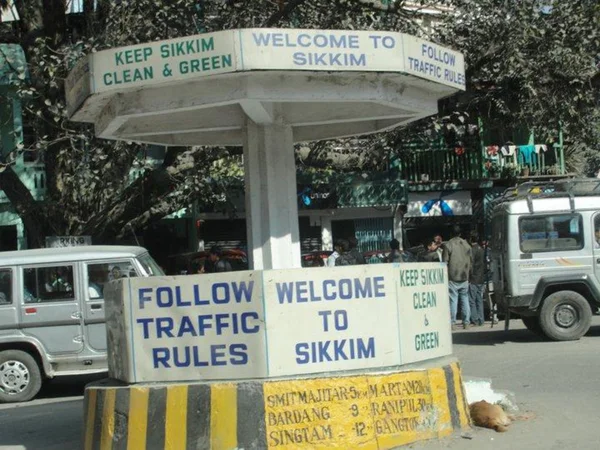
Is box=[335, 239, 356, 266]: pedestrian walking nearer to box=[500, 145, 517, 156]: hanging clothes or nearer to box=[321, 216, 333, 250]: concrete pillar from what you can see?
box=[321, 216, 333, 250]: concrete pillar

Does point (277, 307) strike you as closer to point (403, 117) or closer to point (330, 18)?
point (403, 117)

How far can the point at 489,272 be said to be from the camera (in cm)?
1573

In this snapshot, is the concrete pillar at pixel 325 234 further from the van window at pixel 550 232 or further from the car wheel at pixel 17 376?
the car wheel at pixel 17 376

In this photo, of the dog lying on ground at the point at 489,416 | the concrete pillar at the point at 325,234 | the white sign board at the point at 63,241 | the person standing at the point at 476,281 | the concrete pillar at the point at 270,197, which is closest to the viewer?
the dog lying on ground at the point at 489,416

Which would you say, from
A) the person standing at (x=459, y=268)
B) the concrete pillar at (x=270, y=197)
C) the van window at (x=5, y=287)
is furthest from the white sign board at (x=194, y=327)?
the person standing at (x=459, y=268)

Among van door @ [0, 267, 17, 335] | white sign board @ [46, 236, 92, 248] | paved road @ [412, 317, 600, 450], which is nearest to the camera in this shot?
paved road @ [412, 317, 600, 450]

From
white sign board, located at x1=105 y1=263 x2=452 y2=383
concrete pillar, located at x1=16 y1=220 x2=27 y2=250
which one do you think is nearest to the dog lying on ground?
white sign board, located at x1=105 y1=263 x2=452 y2=383

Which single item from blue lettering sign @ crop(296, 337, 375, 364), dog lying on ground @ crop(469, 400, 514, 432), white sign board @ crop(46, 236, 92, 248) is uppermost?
white sign board @ crop(46, 236, 92, 248)

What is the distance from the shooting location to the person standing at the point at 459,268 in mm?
14891

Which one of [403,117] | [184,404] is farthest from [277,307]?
[403,117]

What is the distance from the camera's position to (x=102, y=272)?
10.9 metres

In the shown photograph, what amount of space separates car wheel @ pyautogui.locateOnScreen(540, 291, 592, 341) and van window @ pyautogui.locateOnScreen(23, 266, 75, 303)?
23.0ft

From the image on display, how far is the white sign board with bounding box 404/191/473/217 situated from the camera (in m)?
23.4

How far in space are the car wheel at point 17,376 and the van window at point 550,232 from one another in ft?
24.0
